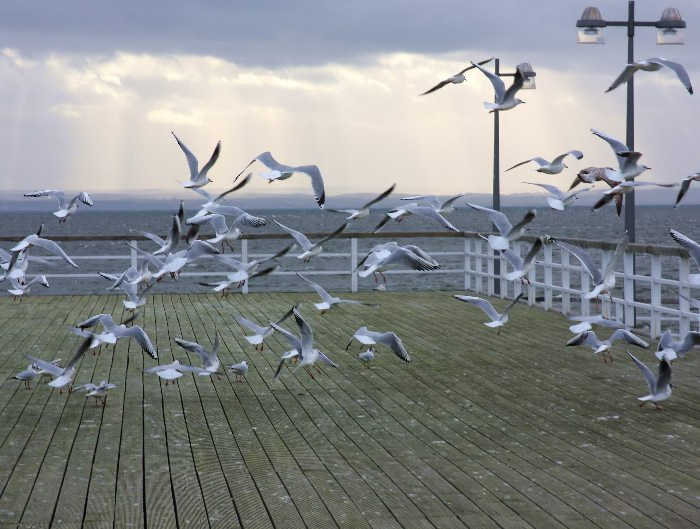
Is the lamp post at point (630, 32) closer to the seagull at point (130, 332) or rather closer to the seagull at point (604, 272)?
the seagull at point (604, 272)

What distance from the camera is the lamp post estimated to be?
14.4m

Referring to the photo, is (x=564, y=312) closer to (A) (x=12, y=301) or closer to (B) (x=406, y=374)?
(B) (x=406, y=374)

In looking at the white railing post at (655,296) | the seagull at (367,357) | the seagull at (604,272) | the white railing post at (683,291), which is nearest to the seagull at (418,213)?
the seagull at (604,272)

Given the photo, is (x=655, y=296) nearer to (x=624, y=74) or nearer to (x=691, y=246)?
(x=691, y=246)

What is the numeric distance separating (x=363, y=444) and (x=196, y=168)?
10.9 feet

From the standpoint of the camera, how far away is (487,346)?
11516mm

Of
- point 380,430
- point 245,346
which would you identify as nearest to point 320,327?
point 245,346

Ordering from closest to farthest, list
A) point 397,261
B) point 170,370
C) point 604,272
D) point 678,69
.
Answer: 1. point 678,69
2. point 170,370
3. point 604,272
4. point 397,261

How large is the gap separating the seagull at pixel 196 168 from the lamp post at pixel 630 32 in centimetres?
675

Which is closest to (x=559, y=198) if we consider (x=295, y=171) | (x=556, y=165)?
(x=556, y=165)

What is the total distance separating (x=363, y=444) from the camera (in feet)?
22.6

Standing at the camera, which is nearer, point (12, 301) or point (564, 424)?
point (564, 424)

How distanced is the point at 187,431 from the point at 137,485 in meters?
1.44

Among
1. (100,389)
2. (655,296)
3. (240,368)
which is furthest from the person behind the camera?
(655,296)
